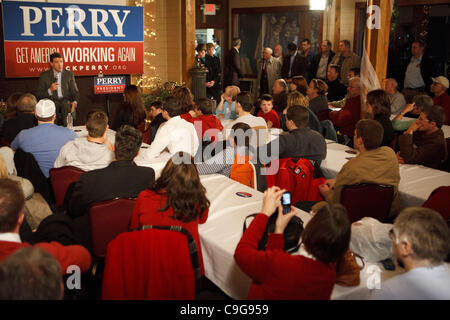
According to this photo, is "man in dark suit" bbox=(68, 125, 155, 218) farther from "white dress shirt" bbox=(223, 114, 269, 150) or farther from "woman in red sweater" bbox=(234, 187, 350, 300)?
"white dress shirt" bbox=(223, 114, 269, 150)

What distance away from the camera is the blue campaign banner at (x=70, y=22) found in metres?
7.86

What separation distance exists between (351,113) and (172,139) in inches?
116

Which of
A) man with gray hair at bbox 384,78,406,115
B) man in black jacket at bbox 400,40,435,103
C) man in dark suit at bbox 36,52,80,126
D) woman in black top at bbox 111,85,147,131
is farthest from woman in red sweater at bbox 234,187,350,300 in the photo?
man in black jacket at bbox 400,40,435,103

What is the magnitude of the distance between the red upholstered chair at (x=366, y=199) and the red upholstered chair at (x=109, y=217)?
4.89 feet

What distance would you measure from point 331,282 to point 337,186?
5.86ft

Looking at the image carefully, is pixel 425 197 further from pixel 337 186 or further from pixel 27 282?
pixel 27 282

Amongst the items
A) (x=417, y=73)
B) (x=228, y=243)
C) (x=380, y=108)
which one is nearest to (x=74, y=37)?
(x=380, y=108)

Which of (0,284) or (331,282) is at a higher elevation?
(0,284)

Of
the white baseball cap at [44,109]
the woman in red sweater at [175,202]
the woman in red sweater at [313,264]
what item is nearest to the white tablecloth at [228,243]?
the woman in red sweater at [175,202]

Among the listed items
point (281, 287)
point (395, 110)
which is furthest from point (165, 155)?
point (395, 110)

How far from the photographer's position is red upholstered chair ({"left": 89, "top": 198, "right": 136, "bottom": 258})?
3.02 m

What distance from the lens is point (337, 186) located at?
12.2ft

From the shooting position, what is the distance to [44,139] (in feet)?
14.7

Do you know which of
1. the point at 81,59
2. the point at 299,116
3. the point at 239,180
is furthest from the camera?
the point at 81,59
